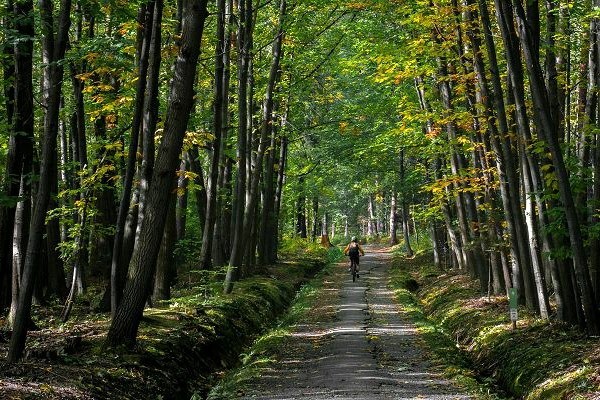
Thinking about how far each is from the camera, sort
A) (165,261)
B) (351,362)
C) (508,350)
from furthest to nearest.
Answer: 1. (165,261)
2. (351,362)
3. (508,350)

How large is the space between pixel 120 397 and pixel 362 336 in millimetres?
7198

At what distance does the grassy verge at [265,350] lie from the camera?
959 centimetres

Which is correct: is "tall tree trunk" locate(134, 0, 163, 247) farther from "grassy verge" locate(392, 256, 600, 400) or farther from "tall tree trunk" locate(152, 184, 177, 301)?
"grassy verge" locate(392, 256, 600, 400)

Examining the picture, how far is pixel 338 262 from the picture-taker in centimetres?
4375

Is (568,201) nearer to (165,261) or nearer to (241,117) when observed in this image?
(165,261)

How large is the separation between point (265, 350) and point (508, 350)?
458cm

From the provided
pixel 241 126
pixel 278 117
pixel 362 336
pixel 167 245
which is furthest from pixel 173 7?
pixel 278 117

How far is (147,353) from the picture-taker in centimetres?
934

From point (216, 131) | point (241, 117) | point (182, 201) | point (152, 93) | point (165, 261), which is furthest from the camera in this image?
point (182, 201)

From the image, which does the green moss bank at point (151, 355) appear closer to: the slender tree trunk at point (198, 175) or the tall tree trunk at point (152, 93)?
the tall tree trunk at point (152, 93)

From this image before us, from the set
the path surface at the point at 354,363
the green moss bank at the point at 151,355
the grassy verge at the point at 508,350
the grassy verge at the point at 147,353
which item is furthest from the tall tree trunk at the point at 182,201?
the grassy verge at the point at 508,350

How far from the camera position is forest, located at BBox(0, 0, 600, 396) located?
9438 millimetres

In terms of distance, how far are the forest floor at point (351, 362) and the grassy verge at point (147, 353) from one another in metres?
0.93

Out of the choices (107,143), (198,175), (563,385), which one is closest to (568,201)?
(563,385)
